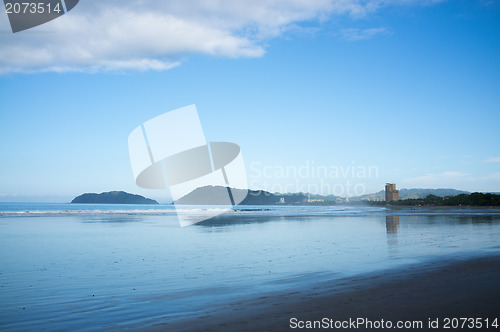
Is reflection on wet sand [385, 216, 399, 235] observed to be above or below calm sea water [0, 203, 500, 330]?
below

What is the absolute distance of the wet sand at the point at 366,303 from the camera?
6.34 meters

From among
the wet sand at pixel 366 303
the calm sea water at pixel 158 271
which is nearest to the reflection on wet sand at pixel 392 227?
the calm sea water at pixel 158 271

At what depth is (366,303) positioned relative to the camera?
737cm

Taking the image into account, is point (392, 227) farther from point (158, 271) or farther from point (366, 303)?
point (366, 303)

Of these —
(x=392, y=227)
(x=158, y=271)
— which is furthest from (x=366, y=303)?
(x=392, y=227)

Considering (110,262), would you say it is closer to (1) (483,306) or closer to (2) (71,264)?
(2) (71,264)

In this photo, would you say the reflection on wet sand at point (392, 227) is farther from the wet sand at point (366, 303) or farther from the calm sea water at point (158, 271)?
the wet sand at point (366, 303)

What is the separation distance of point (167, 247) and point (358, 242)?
28.8ft

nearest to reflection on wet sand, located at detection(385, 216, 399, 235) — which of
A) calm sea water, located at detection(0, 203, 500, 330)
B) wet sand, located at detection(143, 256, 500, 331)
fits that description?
calm sea water, located at detection(0, 203, 500, 330)

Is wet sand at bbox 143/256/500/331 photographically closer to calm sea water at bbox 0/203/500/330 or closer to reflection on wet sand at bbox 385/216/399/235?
calm sea water at bbox 0/203/500/330

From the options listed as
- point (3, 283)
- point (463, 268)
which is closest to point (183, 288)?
point (3, 283)

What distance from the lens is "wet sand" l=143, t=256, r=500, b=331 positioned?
Result: 634 cm

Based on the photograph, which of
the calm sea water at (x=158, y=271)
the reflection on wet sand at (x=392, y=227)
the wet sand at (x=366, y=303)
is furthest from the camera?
the reflection on wet sand at (x=392, y=227)

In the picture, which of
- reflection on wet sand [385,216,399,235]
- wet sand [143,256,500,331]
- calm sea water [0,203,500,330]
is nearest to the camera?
wet sand [143,256,500,331]
